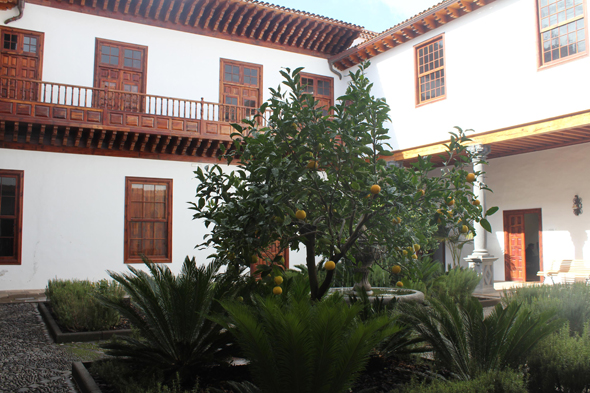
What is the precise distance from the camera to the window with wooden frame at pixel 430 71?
13.6 metres

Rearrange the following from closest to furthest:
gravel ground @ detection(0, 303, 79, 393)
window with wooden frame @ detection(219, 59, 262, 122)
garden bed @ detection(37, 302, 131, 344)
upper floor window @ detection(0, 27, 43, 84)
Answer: gravel ground @ detection(0, 303, 79, 393), garden bed @ detection(37, 302, 131, 344), upper floor window @ detection(0, 27, 43, 84), window with wooden frame @ detection(219, 59, 262, 122)

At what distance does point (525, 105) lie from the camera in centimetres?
1146

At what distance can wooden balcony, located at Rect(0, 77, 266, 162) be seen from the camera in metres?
11.9

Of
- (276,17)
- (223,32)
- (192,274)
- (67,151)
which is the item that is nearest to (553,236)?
(276,17)

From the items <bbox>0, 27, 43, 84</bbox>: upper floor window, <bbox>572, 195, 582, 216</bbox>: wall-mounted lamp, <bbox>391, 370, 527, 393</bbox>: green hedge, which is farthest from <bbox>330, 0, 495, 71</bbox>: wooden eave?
<bbox>391, 370, 527, 393</bbox>: green hedge

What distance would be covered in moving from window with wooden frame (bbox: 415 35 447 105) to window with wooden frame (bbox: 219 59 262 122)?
16.3 feet

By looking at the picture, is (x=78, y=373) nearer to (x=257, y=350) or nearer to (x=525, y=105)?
(x=257, y=350)

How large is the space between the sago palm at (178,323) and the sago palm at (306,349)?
0.98 m

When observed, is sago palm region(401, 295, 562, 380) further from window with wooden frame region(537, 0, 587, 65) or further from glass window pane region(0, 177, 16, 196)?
glass window pane region(0, 177, 16, 196)

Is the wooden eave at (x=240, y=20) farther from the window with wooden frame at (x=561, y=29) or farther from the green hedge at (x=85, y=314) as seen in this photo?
the green hedge at (x=85, y=314)

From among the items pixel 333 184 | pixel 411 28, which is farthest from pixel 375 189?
pixel 411 28

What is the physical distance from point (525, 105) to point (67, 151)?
11.5m

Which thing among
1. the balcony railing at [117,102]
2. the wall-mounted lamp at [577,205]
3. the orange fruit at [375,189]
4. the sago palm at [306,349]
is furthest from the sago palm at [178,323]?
the wall-mounted lamp at [577,205]

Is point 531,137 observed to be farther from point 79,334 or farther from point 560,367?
point 79,334
